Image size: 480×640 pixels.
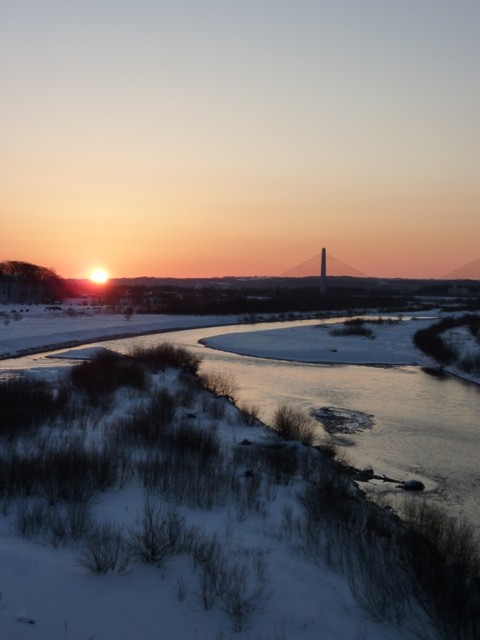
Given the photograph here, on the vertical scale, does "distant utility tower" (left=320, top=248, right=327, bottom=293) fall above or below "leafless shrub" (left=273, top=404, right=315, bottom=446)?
above

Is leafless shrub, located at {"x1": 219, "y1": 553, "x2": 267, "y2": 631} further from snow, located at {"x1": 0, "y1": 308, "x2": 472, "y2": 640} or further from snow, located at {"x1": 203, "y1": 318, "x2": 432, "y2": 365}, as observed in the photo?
snow, located at {"x1": 203, "y1": 318, "x2": 432, "y2": 365}

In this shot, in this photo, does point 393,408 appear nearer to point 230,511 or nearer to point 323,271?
point 230,511

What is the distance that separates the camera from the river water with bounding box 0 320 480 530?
10.5m

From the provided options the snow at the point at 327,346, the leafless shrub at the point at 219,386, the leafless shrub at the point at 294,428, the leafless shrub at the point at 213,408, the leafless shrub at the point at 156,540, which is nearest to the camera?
the leafless shrub at the point at 156,540

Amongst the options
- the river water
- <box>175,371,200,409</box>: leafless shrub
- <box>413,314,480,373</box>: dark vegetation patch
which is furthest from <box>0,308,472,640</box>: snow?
<box>413,314,480,373</box>: dark vegetation patch

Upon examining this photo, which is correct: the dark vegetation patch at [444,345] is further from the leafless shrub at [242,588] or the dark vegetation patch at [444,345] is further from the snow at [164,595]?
the leafless shrub at [242,588]

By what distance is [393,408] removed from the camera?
57.9 feet

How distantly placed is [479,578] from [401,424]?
9705 millimetres

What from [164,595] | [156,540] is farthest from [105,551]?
[164,595]

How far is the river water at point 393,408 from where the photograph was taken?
415 inches

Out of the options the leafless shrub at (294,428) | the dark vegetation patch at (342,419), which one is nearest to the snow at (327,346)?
the dark vegetation patch at (342,419)

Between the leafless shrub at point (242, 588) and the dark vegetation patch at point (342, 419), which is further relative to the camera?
the dark vegetation patch at point (342, 419)

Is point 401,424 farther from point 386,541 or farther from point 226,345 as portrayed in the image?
point 226,345

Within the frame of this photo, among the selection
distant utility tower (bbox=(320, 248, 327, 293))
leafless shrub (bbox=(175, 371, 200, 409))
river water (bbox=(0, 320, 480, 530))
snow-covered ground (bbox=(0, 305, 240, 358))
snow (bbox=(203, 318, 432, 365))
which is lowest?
river water (bbox=(0, 320, 480, 530))
